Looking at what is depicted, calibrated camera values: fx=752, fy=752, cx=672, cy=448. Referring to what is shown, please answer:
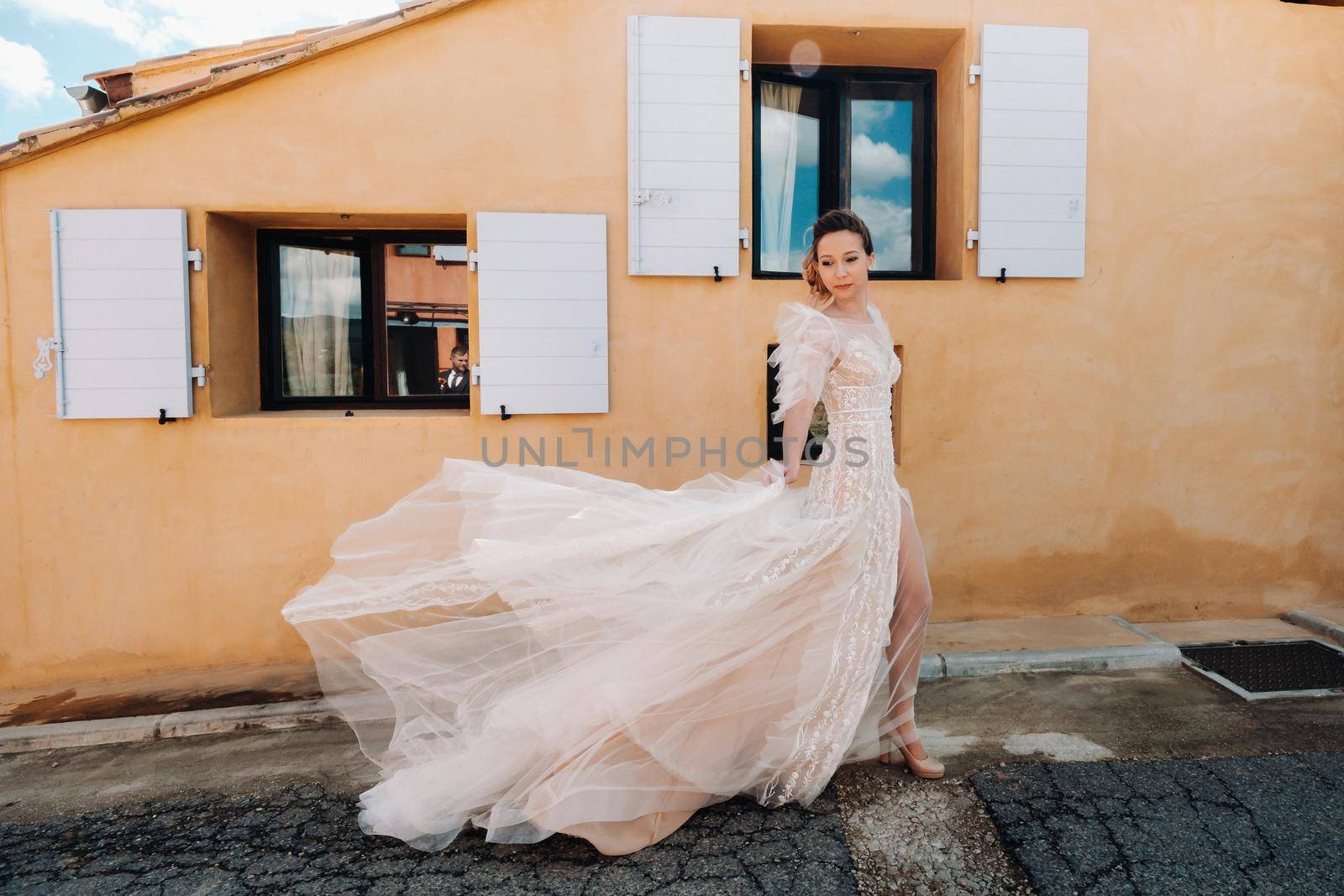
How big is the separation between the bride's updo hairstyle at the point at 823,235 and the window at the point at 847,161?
1626 millimetres

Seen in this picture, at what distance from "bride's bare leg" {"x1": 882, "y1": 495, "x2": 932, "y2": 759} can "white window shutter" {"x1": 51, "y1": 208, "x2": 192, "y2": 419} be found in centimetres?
378

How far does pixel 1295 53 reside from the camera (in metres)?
4.62

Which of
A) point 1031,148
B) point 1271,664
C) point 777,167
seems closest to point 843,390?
point 777,167

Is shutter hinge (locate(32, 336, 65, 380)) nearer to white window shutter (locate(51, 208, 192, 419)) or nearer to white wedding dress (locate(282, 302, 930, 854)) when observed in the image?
white window shutter (locate(51, 208, 192, 419))

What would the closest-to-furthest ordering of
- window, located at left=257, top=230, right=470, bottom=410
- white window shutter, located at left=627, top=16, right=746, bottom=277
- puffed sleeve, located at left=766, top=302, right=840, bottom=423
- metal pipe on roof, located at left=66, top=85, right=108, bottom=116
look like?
puffed sleeve, located at left=766, top=302, right=840, bottom=423, white window shutter, located at left=627, top=16, right=746, bottom=277, window, located at left=257, top=230, right=470, bottom=410, metal pipe on roof, located at left=66, top=85, right=108, bottom=116

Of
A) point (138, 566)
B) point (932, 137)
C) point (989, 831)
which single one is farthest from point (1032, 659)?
point (138, 566)

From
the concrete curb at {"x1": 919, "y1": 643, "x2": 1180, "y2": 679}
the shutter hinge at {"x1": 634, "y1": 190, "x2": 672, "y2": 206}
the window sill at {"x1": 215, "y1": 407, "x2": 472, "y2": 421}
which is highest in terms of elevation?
the shutter hinge at {"x1": 634, "y1": 190, "x2": 672, "y2": 206}

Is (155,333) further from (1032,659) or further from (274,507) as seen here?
(1032,659)

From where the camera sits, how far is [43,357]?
3953mm

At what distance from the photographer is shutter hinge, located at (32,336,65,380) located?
3.94 meters

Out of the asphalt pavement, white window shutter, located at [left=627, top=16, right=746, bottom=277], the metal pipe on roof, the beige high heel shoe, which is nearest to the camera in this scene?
the asphalt pavement

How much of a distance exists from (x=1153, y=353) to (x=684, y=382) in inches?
114

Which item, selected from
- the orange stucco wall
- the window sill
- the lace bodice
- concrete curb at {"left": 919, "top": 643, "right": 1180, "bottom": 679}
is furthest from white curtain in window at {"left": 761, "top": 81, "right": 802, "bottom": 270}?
concrete curb at {"left": 919, "top": 643, "right": 1180, "bottom": 679}

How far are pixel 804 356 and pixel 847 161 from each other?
257 cm
